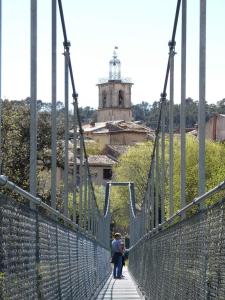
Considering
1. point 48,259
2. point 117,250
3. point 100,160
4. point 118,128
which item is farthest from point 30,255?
point 118,128

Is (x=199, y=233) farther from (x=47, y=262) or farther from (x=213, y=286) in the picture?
(x=47, y=262)

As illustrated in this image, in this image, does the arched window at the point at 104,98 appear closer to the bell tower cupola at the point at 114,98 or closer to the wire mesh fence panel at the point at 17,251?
the bell tower cupola at the point at 114,98

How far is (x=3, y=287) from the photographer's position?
18.0ft

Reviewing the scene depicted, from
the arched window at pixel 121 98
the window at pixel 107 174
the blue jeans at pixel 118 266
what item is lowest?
the blue jeans at pixel 118 266

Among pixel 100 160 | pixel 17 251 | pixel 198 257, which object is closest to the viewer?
pixel 17 251

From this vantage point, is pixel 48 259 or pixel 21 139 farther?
pixel 21 139

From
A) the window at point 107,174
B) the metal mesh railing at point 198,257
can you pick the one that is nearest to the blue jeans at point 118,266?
the metal mesh railing at point 198,257

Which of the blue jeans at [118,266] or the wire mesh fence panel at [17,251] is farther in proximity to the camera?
the blue jeans at [118,266]

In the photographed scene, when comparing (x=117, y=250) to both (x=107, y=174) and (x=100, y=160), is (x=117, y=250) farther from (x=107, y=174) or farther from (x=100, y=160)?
(x=107, y=174)

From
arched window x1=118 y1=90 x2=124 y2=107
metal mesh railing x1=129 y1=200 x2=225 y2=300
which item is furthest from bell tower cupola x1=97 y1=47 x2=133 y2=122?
metal mesh railing x1=129 y1=200 x2=225 y2=300

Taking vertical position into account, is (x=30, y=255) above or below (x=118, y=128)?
below

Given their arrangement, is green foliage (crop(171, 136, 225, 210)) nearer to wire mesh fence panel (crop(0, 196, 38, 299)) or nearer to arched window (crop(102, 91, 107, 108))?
wire mesh fence panel (crop(0, 196, 38, 299))

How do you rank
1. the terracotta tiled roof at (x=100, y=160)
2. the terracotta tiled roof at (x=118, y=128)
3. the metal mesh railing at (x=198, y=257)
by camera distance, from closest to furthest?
the metal mesh railing at (x=198, y=257) → the terracotta tiled roof at (x=100, y=160) → the terracotta tiled roof at (x=118, y=128)

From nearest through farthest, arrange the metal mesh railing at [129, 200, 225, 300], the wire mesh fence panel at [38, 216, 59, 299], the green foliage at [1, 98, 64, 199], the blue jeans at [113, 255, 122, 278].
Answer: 1. the metal mesh railing at [129, 200, 225, 300]
2. the wire mesh fence panel at [38, 216, 59, 299]
3. the blue jeans at [113, 255, 122, 278]
4. the green foliage at [1, 98, 64, 199]
